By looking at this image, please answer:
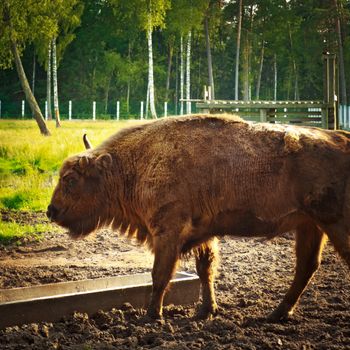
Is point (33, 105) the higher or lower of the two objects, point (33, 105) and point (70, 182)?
the higher

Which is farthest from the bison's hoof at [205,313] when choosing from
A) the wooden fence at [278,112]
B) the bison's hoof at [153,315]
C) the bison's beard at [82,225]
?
the wooden fence at [278,112]

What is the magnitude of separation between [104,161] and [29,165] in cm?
967

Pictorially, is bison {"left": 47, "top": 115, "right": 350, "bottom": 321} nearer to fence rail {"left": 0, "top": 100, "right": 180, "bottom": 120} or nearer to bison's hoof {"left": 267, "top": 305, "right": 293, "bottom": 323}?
bison's hoof {"left": 267, "top": 305, "right": 293, "bottom": 323}

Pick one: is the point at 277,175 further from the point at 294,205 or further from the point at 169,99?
the point at 169,99

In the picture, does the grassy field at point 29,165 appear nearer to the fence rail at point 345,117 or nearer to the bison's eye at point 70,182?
the bison's eye at point 70,182

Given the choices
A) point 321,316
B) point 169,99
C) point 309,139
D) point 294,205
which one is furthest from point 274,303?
point 169,99

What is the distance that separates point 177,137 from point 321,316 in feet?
6.25

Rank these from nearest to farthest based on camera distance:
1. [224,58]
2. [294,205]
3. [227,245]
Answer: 1. [294,205]
2. [227,245]
3. [224,58]

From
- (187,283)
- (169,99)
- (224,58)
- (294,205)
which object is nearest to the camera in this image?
(294,205)

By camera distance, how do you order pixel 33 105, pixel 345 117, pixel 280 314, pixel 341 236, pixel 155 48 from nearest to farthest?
pixel 341 236 < pixel 280 314 < pixel 33 105 < pixel 345 117 < pixel 155 48

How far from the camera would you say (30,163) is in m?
15.6

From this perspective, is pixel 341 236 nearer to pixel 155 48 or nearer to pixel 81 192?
pixel 81 192

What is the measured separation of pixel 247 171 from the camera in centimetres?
559

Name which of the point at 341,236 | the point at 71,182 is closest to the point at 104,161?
the point at 71,182
